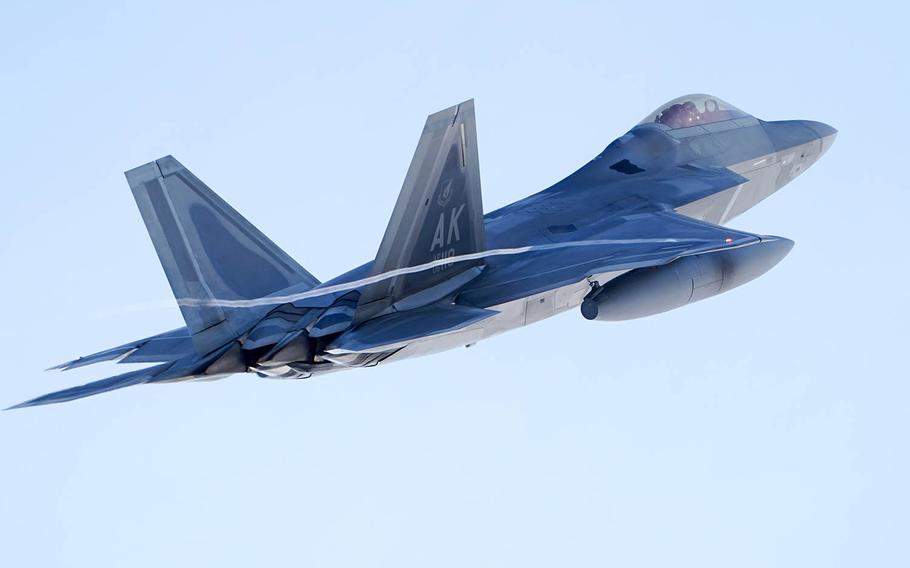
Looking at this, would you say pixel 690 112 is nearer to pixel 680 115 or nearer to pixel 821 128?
pixel 680 115

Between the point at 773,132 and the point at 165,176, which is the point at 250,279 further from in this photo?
the point at 773,132

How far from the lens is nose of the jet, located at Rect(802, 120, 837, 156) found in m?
26.8

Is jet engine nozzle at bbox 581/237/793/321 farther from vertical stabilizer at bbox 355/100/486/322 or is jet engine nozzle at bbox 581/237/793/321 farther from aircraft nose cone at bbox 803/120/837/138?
aircraft nose cone at bbox 803/120/837/138

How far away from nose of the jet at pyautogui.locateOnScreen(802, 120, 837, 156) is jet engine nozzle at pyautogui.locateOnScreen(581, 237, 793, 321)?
6834 millimetres

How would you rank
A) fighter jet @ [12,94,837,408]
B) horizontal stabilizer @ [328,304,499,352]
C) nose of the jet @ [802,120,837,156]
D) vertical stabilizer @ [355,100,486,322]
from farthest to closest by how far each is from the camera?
nose of the jet @ [802,120,837,156] < fighter jet @ [12,94,837,408] < vertical stabilizer @ [355,100,486,322] < horizontal stabilizer @ [328,304,499,352]

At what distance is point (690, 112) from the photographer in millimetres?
25578

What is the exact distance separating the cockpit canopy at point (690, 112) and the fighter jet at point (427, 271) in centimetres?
283

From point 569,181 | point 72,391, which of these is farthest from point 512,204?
point 72,391

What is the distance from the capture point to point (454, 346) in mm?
18547

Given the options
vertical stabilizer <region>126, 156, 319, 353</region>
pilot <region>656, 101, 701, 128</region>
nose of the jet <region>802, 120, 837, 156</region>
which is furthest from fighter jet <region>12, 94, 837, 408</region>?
nose of the jet <region>802, 120, 837, 156</region>

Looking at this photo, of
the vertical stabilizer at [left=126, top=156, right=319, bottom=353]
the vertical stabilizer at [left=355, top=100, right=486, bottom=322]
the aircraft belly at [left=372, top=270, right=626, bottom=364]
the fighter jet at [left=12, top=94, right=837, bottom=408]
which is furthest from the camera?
the aircraft belly at [left=372, top=270, right=626, bottom=364]

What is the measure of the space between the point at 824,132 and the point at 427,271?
1191 cm

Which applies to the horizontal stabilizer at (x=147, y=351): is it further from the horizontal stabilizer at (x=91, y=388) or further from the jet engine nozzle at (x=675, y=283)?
the jet engine nozzle at (x=675, y=283)

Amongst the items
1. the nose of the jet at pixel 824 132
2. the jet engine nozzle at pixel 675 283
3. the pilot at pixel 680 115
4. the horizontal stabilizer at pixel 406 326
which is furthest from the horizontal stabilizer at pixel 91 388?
the nose of the jet at pixel 824 132
